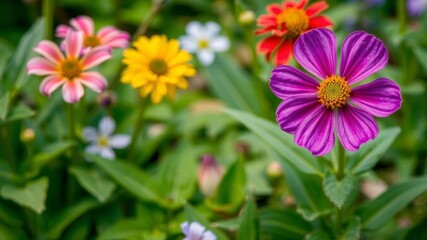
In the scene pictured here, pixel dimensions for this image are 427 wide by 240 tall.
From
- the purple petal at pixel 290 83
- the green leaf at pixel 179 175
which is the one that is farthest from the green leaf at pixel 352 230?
the green leaf at pixel 179 175

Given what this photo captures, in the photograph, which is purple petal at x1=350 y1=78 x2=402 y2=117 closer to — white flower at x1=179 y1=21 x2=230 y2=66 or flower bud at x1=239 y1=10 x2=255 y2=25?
flower bud at x1=239 y1=10 x2=255 y2=25

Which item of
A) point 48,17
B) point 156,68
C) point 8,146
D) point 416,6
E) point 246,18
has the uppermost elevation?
point 416,6

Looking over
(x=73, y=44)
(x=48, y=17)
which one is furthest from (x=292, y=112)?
(x=48, y=17)

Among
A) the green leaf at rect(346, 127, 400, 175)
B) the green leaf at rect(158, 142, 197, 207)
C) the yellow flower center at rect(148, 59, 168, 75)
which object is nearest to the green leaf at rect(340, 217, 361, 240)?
the green leaf at rect(346, 127, 400, 175)

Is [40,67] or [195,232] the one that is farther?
[40,67]

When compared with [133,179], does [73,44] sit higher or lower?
higher

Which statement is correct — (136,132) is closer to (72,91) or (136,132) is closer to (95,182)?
(95,182)

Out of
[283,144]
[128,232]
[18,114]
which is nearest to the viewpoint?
[283,144]
